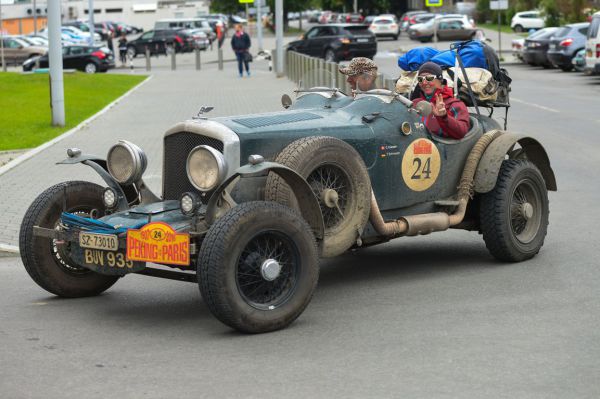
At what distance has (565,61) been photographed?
3925 cm

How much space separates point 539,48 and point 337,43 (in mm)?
11096

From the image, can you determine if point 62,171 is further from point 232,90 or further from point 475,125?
point 232,90

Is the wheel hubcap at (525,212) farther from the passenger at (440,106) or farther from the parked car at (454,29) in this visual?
the parked car at (454,29)

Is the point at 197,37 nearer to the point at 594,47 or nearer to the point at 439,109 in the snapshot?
the point at 594,47

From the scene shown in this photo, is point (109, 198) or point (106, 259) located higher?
point (109, 198)

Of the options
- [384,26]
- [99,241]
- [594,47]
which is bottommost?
[384,26]

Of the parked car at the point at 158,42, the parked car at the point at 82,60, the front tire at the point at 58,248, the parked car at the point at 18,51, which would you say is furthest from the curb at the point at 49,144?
the parked car at the point at 158,42

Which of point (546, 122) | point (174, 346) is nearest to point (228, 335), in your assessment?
point (174, 346)

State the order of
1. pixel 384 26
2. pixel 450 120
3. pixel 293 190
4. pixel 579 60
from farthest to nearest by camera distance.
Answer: pixel 384 26 < pixel 579 60 < pixel 450 120 < pixel 293 190

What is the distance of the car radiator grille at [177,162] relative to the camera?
25.8 ft

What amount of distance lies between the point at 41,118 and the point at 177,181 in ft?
57.3

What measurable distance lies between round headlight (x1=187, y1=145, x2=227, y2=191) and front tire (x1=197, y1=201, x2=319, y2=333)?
42 centimetres

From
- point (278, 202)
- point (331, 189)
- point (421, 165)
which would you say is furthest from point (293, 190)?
point (421, 165)

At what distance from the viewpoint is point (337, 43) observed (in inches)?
2002
